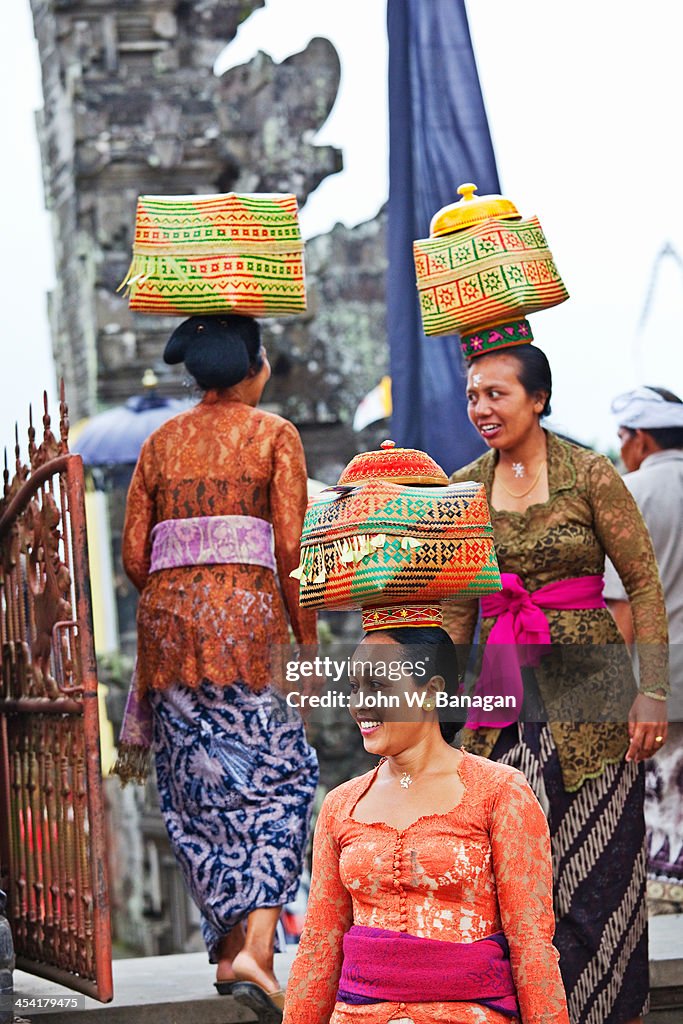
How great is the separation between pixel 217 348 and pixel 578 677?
4.61 feet

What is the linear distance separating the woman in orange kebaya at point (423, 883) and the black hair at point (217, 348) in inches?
75.8

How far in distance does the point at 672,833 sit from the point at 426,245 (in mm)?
2358

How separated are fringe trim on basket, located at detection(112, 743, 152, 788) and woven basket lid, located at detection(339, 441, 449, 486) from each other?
6.28 feet

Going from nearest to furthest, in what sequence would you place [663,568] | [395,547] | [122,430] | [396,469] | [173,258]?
[395,547], [396,469], [173,258], [663,568], [122,430]

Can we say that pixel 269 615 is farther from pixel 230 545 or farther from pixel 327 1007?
pixel 327 1007

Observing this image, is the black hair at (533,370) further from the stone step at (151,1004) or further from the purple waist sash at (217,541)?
the stone step at (151,1004)

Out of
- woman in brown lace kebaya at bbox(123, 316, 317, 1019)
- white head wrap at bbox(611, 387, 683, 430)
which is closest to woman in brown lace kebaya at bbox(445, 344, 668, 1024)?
woman in brown lace kebaya at bbox(123, 316, 317, 1019)

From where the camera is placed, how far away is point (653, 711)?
4246mm

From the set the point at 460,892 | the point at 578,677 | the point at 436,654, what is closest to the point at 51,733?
the point at 578,677

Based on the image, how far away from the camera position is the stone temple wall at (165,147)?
14797mm

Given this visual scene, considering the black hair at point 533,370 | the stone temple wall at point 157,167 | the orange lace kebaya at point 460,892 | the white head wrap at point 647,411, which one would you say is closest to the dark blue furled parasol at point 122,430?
the stone temple wall at point 157,167

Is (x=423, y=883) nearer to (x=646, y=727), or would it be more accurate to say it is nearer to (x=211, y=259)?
(x=646, y=727)

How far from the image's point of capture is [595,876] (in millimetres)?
4250

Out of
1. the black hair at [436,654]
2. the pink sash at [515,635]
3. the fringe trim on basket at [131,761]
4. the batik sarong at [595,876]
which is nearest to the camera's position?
the black hair at [436,654]
